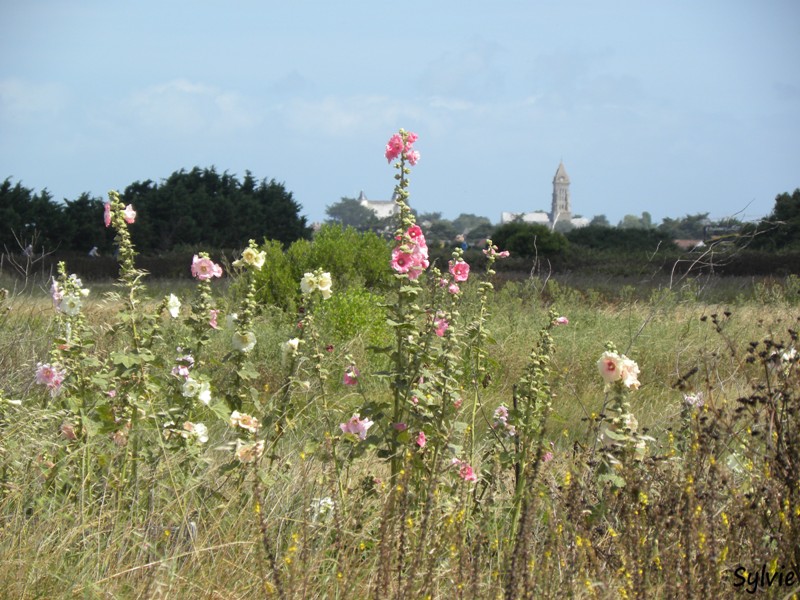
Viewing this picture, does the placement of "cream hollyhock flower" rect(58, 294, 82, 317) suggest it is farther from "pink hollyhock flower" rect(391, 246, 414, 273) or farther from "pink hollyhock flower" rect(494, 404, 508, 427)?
"pink hollyhock flower" rect(494, 404, 508, 427)

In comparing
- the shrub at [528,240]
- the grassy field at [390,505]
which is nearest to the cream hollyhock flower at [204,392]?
the grassy field at [390,505]

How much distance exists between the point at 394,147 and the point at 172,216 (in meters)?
26.2

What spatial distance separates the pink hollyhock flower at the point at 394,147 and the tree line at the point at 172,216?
20.6 metres

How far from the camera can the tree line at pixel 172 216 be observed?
25.4 m

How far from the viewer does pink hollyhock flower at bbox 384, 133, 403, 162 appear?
3.58 metres

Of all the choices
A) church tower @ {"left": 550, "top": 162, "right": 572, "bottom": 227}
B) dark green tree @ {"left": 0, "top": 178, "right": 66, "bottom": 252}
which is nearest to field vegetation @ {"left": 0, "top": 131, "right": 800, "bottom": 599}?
dark green tree @ {"left": 0, "top": 178, "right": 66, "bottom": 252}

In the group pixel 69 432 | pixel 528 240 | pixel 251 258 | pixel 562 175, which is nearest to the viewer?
pixel 69 432

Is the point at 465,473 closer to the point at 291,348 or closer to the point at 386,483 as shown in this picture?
the point at 386,483

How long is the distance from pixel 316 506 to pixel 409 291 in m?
0.84

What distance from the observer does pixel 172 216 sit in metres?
28.8

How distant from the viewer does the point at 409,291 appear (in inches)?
134

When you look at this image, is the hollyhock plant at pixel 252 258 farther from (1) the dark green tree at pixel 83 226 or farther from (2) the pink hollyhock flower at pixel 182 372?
(1) the dark green tree at pixel 83 226

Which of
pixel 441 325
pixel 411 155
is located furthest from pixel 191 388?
pixel 411 155

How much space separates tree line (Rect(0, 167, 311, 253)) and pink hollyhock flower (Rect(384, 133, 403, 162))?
2056cm
